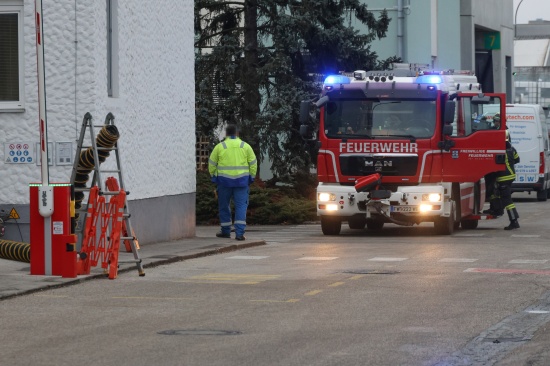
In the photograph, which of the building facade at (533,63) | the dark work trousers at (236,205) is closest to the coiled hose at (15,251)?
the dark work trousers at (236,205)

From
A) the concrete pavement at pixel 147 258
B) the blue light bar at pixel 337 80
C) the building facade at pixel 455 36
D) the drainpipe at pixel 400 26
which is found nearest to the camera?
the concrete pavement at pixel 147 258

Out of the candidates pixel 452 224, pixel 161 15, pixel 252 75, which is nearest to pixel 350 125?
pixel 452 224

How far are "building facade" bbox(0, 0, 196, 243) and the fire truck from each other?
3138 millimetres

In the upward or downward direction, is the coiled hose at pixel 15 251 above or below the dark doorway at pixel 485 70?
below

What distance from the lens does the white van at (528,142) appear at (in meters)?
38.7

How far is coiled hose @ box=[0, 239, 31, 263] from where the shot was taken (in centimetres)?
1609

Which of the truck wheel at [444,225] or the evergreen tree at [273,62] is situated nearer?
the truck wheel at [444,225]

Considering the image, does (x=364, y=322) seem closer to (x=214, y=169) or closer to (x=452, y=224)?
(x=214, y=169)

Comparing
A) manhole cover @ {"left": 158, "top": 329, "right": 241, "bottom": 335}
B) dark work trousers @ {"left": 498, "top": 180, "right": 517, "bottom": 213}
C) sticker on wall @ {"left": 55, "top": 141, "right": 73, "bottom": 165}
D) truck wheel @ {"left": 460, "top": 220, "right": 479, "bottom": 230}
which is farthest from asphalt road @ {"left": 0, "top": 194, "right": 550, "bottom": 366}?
truck wheel @ {"left": 460, "top": 220, "right": 479, "bottom": 230}

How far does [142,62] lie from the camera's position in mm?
20391

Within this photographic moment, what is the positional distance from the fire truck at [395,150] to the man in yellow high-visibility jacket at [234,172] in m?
2.24

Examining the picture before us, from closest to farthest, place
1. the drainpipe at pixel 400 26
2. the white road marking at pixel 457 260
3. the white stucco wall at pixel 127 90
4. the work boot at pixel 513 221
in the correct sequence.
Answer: the white road marking at pixel 457 260 < the white stucco wall at pixel 127 90 < the work boot at pixel 513 221 < the drainpipe at pixel 400 26

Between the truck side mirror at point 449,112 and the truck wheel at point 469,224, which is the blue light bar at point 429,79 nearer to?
the truck side mirror at point 449,112

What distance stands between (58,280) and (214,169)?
7.59m
